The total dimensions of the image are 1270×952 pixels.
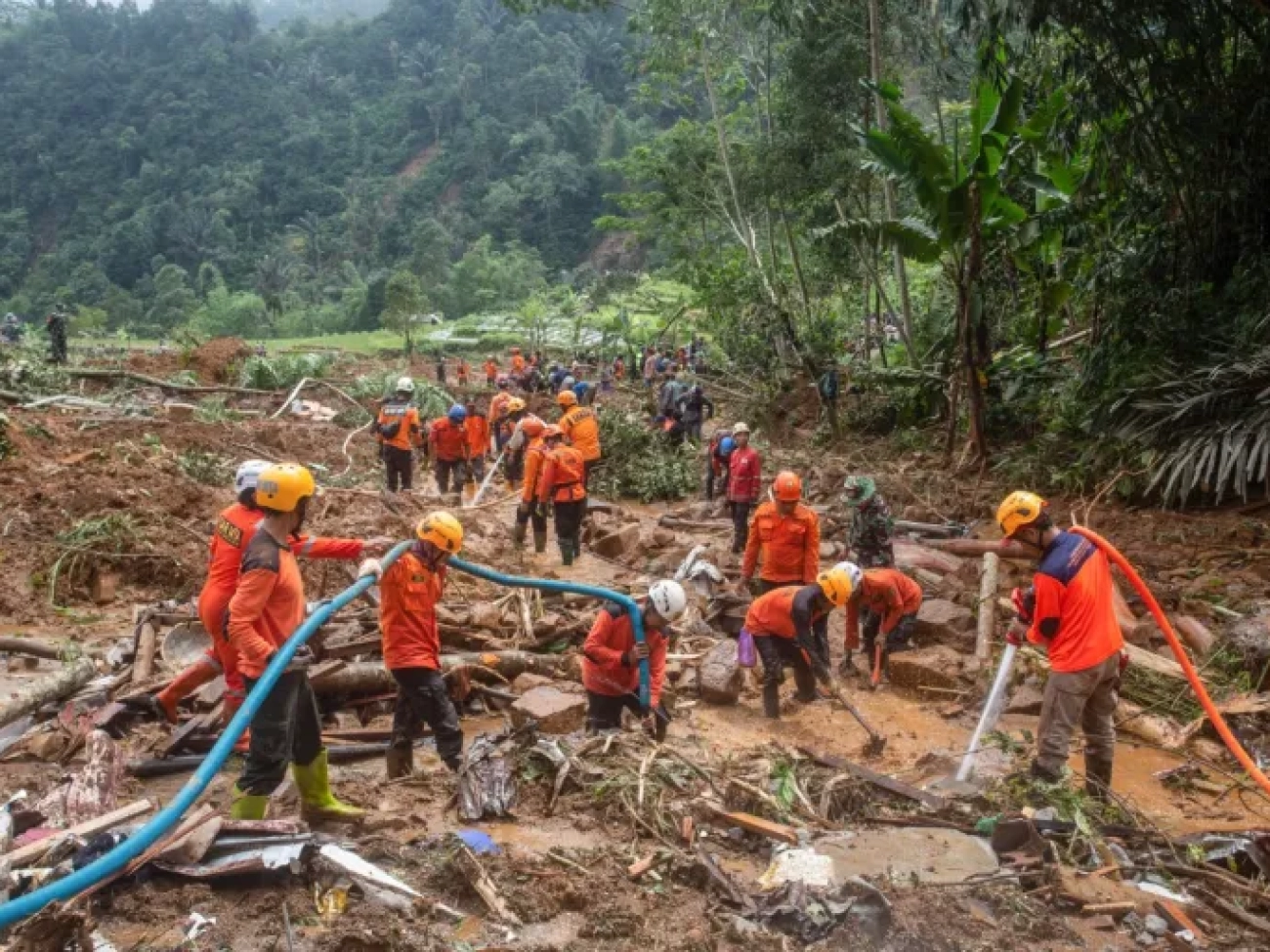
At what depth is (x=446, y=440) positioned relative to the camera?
13.3 meters

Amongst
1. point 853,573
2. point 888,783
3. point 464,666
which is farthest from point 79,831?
point 853,573

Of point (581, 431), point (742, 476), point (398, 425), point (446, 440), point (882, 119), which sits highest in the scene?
point (882, 119)

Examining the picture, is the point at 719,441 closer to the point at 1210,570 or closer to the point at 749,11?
the point at 1210,570

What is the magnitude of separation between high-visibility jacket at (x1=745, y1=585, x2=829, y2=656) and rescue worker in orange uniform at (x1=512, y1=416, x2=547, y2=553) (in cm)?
386

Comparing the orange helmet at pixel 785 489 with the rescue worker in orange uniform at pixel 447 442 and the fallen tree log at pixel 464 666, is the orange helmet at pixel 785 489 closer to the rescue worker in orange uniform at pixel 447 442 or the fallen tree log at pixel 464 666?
the fallen tree log at pixel 464 666

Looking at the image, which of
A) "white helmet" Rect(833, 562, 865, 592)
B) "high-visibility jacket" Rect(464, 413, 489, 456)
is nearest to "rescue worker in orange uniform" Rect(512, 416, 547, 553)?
"high-visibility jacket" Rect(464, 413, 489, 456)

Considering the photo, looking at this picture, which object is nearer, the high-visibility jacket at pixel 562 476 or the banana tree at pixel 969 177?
the high-visibility jacket at pixel 562 476

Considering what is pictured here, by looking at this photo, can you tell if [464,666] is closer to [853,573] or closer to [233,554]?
[233,554]

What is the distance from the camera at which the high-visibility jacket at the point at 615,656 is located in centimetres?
574

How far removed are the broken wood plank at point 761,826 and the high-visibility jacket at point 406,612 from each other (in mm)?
1827

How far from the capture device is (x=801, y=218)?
19391 mm

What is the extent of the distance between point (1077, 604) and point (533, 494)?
6.55 meters

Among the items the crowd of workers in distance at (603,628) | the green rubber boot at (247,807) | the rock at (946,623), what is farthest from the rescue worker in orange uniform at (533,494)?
the green rubber boot at (247,807)

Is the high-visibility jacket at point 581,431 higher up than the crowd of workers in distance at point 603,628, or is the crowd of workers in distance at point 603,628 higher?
the high-visibility jacket at point 581,431
